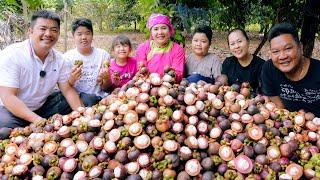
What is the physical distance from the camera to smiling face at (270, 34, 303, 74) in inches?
107

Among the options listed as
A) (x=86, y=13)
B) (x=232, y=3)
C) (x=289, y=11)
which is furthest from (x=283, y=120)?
(x=86, y=13)

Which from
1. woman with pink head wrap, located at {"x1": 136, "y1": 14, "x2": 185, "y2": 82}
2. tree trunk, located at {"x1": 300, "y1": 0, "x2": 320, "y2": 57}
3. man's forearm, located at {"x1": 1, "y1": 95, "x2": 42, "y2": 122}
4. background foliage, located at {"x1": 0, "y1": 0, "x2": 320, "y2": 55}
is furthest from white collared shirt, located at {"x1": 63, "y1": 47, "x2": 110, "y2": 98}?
tree trunk, located at {"x1": 300, "y1": 0, "x2": 320, "y2": 57}

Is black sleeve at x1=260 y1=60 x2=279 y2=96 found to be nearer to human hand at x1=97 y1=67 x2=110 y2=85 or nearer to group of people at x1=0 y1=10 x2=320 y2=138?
group of people at x1=0 y1=10 x2=320 y2=138

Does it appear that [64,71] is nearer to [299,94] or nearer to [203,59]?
[203,59]

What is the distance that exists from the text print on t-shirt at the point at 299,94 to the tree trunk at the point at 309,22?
3273 millimetres

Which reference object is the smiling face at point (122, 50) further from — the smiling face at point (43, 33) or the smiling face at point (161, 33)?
the smiling face at point (43, 33)

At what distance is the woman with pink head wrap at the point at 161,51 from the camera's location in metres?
3.68

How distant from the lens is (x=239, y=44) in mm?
3500

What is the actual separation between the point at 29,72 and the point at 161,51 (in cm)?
130

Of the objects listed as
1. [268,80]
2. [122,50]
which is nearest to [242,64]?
[268,80]

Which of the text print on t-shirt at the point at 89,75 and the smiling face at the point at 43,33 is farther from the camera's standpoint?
the text print on t-shirt at the point at 89,75

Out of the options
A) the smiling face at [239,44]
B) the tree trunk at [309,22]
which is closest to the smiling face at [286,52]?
the smiling face at [239,44]

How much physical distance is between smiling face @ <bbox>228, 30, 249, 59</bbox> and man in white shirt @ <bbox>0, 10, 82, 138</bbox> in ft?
5.19

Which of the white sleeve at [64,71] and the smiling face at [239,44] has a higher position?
the smiling face at [239,44]
